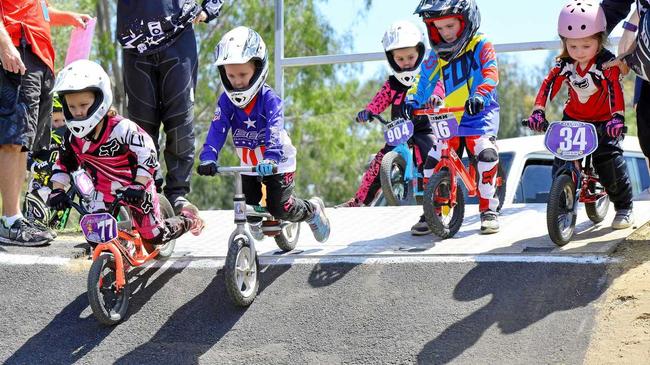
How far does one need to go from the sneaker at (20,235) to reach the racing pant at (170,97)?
1.09 meters

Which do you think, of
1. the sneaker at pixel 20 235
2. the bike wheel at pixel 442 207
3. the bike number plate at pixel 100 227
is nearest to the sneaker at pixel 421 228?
the bike wheel at pixel 442 207

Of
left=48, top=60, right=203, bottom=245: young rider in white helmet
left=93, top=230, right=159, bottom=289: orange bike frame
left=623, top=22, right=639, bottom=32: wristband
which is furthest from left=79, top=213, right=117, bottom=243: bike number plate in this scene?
left=623, top=22, right=639, bottom=32: wristband

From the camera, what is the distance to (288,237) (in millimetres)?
7707

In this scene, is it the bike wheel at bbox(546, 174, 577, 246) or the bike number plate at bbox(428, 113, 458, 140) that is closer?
the bike wheel at bbox(546, 174, 577, 246)

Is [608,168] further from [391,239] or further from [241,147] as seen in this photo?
[241,147]

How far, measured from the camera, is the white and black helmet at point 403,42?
29.2ft

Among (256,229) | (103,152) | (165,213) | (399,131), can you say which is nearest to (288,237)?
(256,229)

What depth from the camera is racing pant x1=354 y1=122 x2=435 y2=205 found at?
9.34m

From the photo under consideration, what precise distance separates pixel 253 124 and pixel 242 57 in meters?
0.59

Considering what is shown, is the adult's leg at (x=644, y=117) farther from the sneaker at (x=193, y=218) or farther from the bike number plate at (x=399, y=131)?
the sneaker at (x=193, y=218)

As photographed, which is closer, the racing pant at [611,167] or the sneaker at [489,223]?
the racing pant at [611,167]

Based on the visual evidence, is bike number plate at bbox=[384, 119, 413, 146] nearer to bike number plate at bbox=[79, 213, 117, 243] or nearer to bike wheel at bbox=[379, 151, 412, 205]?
bike wheel at bbox=[379, 151, 412, 205]

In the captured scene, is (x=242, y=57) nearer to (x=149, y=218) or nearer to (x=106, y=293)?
(x=149, y=218)

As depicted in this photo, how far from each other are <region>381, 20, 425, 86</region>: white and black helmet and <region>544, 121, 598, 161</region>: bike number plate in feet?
7.22
